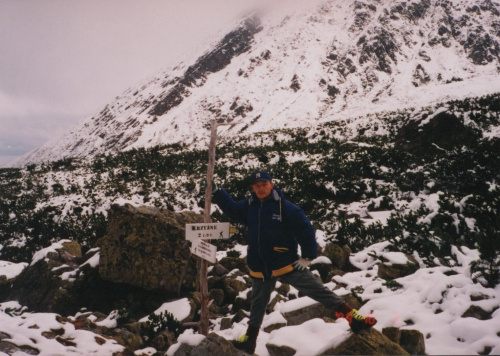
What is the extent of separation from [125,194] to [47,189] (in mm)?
5691

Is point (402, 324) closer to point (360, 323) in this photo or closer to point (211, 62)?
point (360, 323)

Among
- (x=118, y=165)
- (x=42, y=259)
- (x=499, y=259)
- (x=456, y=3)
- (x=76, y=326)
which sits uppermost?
(x=456, y=3)

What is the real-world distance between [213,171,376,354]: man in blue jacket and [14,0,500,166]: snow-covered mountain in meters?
41.7

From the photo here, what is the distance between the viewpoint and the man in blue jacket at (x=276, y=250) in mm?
2891

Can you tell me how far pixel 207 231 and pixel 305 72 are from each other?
66.4 m

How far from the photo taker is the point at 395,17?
72562mm

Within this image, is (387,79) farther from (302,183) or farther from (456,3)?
(302,183)

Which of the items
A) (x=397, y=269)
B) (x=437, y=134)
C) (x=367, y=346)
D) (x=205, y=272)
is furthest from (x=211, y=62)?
(x=367, y=346)

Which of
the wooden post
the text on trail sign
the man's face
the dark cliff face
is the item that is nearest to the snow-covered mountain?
the dark cliff face

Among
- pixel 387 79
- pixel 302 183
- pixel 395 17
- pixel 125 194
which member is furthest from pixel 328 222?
pixel 395 17

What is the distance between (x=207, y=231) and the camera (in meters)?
3.08

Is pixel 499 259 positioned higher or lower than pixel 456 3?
lower

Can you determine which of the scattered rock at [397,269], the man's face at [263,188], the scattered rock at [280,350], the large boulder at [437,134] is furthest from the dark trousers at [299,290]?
the large boulder at [437,134]

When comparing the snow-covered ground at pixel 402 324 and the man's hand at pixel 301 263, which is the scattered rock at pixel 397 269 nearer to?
the snow-covered ground at pixel 402 324
